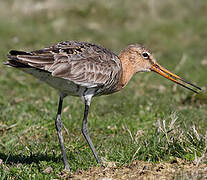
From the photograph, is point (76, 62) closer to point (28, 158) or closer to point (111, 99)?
point (28, 158)

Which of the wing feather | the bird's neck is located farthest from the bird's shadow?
the bird's neck

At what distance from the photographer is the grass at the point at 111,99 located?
5.04 metres

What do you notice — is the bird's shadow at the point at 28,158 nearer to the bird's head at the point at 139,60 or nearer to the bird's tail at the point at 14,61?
the bird's tail at the point at 14,61

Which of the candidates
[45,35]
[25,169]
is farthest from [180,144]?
[45,35]

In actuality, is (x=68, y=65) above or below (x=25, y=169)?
above

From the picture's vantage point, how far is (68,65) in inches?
199

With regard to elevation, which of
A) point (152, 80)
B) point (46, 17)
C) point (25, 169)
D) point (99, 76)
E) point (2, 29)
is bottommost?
point (25, 169)

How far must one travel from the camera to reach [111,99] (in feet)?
28.6

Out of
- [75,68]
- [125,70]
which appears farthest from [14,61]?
[125,70]

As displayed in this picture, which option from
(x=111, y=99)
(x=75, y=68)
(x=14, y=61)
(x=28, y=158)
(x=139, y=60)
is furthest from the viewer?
(x=111, y=99)

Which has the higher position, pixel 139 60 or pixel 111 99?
pixel 139 60

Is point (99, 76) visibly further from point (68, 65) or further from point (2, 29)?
point (2, 29)

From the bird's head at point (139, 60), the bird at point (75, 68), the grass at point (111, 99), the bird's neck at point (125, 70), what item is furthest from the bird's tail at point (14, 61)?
the bird's head at point (139, 60)

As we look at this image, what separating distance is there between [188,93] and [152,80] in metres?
1.47
